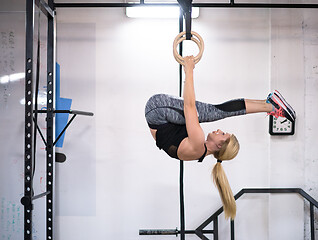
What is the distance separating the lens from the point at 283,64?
11.4 feet

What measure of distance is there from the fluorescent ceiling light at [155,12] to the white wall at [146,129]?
12cm

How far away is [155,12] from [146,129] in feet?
3.54

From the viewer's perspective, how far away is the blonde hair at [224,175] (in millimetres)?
2205

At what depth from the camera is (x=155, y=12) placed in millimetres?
3316

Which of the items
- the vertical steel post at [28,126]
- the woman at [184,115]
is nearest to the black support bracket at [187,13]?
the woman at [184,115]

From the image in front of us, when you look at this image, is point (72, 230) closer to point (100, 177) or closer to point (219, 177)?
point (100, 177)

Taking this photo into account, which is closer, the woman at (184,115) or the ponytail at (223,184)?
the woman at (184,115)

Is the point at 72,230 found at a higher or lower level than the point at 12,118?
lower

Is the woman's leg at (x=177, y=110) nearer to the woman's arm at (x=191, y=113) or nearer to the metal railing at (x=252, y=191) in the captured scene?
the woman's arm at (x=191, y=113)

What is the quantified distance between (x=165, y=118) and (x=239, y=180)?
1.69m

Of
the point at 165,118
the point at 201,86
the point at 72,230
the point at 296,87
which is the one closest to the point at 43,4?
the point at 165,118

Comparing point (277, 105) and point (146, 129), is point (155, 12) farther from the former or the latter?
point (277, 105)

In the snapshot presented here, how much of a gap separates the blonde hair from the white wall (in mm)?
1102

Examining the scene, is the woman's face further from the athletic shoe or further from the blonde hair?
the athletic shoe
